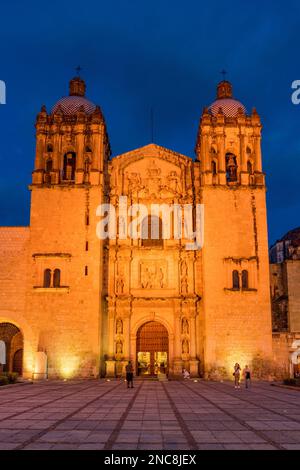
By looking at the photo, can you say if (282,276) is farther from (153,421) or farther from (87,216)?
(153,421)

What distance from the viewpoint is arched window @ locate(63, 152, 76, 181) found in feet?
112

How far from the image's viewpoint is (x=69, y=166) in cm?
3425

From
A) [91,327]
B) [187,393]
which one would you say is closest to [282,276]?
Answer: [91,327]

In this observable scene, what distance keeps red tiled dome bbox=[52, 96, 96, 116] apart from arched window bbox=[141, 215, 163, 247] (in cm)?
935

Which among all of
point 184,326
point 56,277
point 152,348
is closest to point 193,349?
point 184,326

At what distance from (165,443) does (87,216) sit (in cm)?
2366

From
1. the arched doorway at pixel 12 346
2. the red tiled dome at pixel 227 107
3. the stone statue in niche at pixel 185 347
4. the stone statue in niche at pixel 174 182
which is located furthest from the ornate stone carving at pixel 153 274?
the red tiled dome at pixel 227 107

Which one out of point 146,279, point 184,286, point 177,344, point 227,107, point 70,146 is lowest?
point 177,344

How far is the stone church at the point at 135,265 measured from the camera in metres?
30.2

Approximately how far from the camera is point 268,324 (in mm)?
30562

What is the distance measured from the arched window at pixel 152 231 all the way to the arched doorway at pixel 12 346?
433 inches

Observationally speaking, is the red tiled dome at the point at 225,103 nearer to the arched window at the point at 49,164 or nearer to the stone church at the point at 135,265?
the stone church at the point at 135,265

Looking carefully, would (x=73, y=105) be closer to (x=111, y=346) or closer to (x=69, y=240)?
(x=69, y=240)

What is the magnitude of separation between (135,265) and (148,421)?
20.6 m
